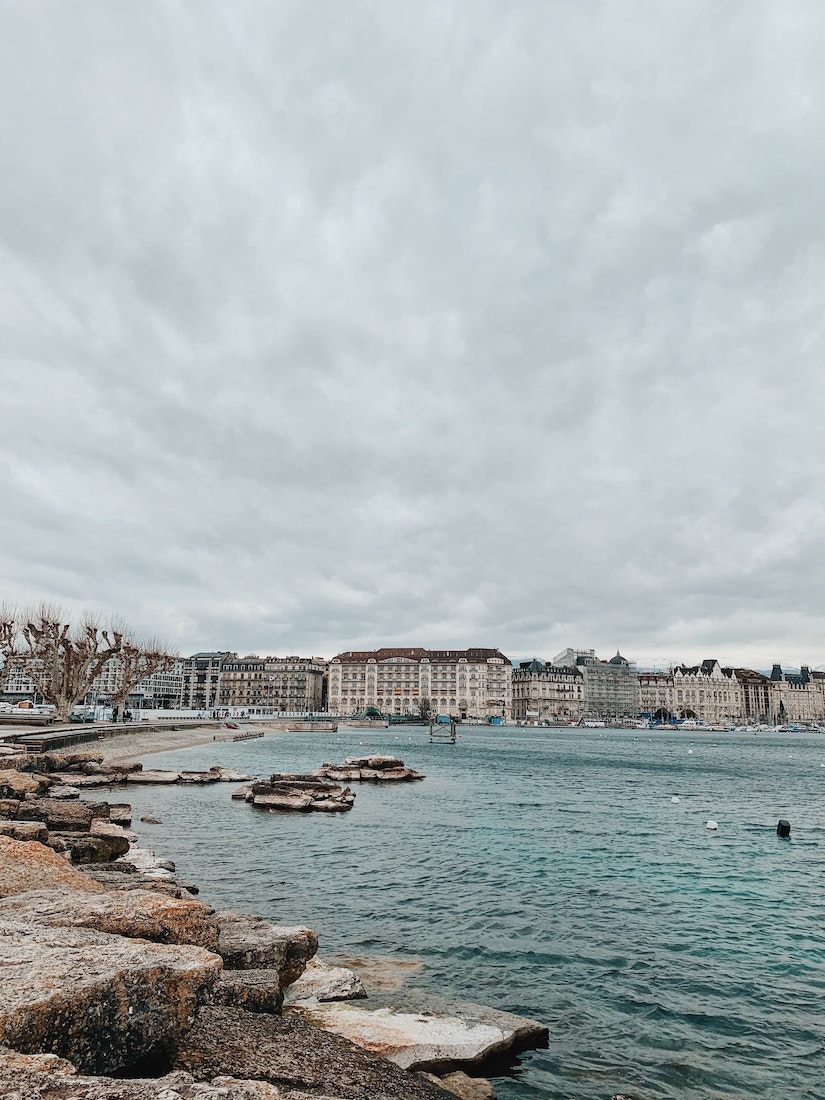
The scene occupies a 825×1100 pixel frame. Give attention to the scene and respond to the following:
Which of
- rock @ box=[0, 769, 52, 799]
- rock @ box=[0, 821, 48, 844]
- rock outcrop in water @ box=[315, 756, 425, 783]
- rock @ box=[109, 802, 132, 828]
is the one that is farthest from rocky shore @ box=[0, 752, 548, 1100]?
rock outcrop in water @ box=[315, 756, 425, 783]

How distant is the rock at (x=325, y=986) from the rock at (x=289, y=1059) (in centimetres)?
384

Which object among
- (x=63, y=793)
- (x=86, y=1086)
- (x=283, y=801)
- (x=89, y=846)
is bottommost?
(x=283, y=801)

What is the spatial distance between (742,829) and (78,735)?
46943 mm

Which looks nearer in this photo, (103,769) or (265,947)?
(265,947)

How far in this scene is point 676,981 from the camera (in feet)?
47.1

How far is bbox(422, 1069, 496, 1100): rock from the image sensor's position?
9.18 meters

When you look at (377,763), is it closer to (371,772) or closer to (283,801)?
(371,772)

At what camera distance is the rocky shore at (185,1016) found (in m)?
5.06

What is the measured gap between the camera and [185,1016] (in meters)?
6.09

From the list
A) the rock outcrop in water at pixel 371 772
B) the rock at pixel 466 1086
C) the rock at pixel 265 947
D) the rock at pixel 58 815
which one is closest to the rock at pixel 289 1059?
the rock at pixel 466 1086

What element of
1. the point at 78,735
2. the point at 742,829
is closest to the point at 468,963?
the point at 742,829

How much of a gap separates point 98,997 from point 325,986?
7447mm

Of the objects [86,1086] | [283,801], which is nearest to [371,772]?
[283,801]

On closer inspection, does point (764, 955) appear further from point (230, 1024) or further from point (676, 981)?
point (230, 1024)
